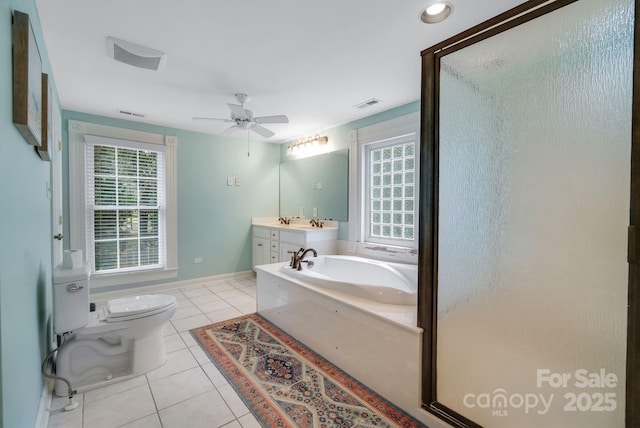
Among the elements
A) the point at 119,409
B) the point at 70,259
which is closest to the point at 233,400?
the point at 119,409

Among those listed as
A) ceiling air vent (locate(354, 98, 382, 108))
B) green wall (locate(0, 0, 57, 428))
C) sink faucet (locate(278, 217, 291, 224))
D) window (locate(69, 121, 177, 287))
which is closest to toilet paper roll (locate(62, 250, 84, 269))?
green wall (locate(0, 0, 57, 428))

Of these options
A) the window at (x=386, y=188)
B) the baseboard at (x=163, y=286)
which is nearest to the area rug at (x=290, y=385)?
the window at (x=386, y=188)

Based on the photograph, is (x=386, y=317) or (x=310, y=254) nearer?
(x=386, y=317)

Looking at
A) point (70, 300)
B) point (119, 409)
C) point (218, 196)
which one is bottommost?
point (119, 409)

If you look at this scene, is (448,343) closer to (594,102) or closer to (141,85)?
(594,102)

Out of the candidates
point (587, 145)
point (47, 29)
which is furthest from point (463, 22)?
point (47, 29)

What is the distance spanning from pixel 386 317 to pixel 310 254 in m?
1.97

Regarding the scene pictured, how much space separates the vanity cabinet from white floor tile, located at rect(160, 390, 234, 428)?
179cm

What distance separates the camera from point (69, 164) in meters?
3.27

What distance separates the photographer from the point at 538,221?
117cm

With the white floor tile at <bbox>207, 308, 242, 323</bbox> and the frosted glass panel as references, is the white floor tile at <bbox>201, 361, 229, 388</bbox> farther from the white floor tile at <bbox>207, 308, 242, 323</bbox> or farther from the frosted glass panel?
the frosted glass panel

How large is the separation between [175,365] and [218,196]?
276cm

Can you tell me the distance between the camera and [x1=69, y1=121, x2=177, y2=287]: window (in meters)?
3.36

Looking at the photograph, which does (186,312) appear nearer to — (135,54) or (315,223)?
(315,223)
